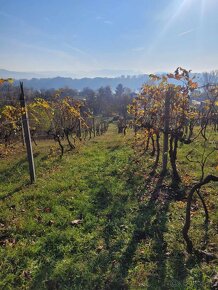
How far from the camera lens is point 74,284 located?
4887 millimetres

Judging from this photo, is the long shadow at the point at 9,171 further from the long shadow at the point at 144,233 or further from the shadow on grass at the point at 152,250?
the long shadow at the point at 144,233

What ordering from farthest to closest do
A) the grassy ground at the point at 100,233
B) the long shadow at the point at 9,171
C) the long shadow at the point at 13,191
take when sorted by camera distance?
the long shadow at the point at 9,171 → the long shadow at the point at 13,191 → the grassy ground at the point at 100,233

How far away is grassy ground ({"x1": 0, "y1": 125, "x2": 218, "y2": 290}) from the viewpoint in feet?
16.5

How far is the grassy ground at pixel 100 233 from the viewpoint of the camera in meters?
5.02

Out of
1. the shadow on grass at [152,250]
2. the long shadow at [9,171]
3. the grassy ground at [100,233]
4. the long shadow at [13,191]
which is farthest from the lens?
the long shadow at [9,171]

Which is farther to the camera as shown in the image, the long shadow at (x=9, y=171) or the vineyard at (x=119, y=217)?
the long shadow at (x=9, y=171)

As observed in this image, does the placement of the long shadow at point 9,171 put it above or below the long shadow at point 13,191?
below

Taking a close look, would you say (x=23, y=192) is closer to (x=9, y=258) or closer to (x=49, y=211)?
(x=49, y=211)

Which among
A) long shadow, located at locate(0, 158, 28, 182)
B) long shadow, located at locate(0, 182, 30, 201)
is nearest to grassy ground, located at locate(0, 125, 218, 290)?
long shadow, located at locate(0, 182, 30, 201)

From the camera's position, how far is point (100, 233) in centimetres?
646

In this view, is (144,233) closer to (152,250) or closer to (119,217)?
(152,250)

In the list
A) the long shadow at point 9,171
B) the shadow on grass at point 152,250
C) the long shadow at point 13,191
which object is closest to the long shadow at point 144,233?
the shadow on grass at point 152,250

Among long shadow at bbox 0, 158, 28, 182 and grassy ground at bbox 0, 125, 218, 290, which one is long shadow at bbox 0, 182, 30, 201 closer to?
grassy ground at bbox 0, 125, 218, 290

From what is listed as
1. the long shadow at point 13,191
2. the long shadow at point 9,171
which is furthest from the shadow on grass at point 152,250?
the long shadow at point 9,171
